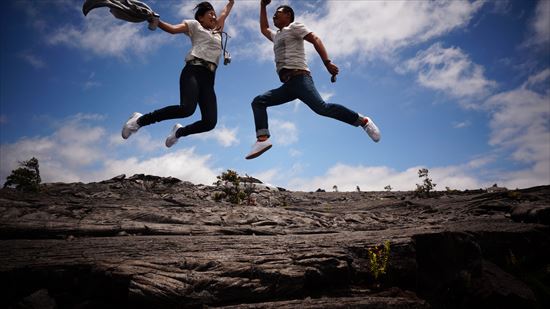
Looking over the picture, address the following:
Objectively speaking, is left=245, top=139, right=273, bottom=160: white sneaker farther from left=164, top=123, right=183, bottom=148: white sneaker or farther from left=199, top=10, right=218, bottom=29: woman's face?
left=199, top=10, right=218, bottom=29: woman's face

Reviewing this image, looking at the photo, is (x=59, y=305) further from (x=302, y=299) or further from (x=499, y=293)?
(x=499, y=293)

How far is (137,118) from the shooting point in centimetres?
732

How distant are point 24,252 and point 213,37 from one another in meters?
5.17

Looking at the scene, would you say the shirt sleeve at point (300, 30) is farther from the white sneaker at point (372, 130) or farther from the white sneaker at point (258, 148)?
the white sneaker at point (258, 148)

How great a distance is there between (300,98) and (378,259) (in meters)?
3.52

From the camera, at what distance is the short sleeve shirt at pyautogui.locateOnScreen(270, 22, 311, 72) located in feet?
22.7

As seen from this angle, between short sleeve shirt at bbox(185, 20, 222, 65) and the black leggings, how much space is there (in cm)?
27

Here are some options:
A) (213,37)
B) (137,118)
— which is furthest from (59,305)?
(213,37)

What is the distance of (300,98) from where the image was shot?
22.7ft

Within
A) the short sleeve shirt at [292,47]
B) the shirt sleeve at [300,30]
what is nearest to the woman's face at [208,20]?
the short sleeve shirt at [292,47]

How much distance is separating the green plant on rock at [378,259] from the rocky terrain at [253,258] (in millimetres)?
16

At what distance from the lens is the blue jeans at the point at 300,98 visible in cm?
679

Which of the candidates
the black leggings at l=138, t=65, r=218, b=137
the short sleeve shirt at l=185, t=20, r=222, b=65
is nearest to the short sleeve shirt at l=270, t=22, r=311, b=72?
the short sleeve shirt at l=185, t=20, r=222, b=65

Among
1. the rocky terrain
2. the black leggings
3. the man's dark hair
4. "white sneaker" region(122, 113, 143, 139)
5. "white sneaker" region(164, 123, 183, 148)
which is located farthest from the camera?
"white sneaker" region(164, 123, 183, 148)
